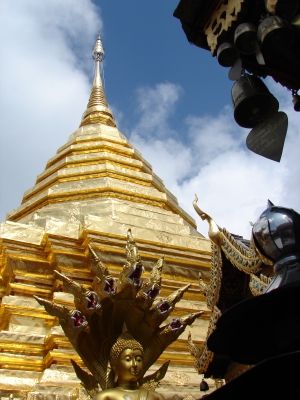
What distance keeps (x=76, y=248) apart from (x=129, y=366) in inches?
208

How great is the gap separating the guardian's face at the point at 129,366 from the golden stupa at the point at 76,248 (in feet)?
10.5

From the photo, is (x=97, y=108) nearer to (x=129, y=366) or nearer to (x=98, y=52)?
(x=98, y=52)

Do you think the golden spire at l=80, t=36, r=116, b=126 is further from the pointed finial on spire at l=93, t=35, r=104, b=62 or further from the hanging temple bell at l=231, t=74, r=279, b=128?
the hanging temple bell at l=231, t=74, r=279, b=128

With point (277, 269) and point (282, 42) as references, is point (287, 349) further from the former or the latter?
point (282, 42)

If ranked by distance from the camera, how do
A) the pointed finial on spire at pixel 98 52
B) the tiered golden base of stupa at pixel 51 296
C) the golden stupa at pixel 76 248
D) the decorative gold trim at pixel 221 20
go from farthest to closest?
the pointed finial on spire at pixel 98 52 < the golden stupa at pixel 76 248 < the tiered golden base of stupa at pixel 51 296 < the decorative gold trim at pixel 221 20

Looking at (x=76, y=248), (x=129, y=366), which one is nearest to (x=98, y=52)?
(x=76, y=248)

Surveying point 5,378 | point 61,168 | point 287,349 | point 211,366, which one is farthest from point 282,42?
point 61,168

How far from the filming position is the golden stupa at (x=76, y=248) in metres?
7.64

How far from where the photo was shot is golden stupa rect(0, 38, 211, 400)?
7641 millimetres

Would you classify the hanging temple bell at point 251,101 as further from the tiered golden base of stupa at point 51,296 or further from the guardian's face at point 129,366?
the tiered golden base of stupa at point 51,296

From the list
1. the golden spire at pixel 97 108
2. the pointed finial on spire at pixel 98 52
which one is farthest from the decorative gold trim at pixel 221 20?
the pointed finial on spire at pixel 98 52

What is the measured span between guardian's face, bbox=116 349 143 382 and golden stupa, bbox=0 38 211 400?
10.5 feet

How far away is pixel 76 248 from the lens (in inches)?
361

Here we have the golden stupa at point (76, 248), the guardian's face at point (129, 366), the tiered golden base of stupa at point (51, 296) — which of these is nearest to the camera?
the guardian's face at point (129, 366)
